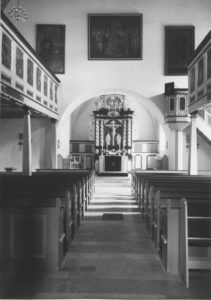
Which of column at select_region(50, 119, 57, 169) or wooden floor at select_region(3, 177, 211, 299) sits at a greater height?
column at select_region(50, 119, 57, 169)

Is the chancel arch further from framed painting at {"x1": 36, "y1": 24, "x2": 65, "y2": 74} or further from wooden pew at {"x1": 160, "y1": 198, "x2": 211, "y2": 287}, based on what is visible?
wooden pew at {"x1": 160, "y1": 198, "x2": 211, "y2": 287}

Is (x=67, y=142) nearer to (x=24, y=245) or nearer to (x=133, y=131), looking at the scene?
(x=133, y=131)

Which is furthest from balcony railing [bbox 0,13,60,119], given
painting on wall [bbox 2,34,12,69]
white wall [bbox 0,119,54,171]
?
white wall [bbox 0,119,54,171]

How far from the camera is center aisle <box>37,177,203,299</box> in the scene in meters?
3.45

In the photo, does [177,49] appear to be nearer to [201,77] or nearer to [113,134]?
[113,134]

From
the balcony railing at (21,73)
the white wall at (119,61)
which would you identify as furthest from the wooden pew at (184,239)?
the white wall at (119,61)

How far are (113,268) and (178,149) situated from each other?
11.7 m

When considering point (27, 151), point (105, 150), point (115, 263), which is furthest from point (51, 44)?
point (115, 263)

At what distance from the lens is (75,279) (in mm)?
3785

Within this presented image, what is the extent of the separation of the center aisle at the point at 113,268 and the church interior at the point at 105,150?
0.02m

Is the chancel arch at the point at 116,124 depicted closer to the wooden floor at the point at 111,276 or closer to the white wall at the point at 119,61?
the white wall at the point at 119,61

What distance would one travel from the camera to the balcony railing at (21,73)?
7.64m

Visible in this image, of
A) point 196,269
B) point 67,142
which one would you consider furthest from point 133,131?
point 196,269

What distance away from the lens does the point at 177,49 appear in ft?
50.1
